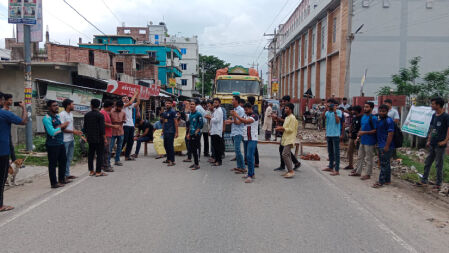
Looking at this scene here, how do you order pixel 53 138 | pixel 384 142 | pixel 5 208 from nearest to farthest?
pixel 5 208 < pixel 53 138 < pixel 384 142

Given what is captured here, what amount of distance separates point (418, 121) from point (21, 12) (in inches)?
535

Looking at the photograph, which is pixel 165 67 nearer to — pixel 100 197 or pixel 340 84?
pixel 340 84

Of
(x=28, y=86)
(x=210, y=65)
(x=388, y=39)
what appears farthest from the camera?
(x=210, y=65)

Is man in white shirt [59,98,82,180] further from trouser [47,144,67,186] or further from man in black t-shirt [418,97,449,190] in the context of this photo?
man in black t-shirt [418,97,449,190]

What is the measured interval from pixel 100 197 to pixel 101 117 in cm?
239

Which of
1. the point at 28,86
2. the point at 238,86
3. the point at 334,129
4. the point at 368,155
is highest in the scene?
the point at 238,86

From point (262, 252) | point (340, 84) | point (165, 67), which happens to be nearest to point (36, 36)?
point (262, 252)

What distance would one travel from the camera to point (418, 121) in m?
13.0

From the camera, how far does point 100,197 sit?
6.89 m

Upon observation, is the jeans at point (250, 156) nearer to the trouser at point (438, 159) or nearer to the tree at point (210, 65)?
the trouser at point (438, 159)

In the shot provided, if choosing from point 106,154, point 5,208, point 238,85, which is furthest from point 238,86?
point 5,208

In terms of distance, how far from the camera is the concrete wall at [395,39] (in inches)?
1045

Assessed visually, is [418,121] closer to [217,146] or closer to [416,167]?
[416,167]

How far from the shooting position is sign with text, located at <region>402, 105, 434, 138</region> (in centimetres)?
1237
